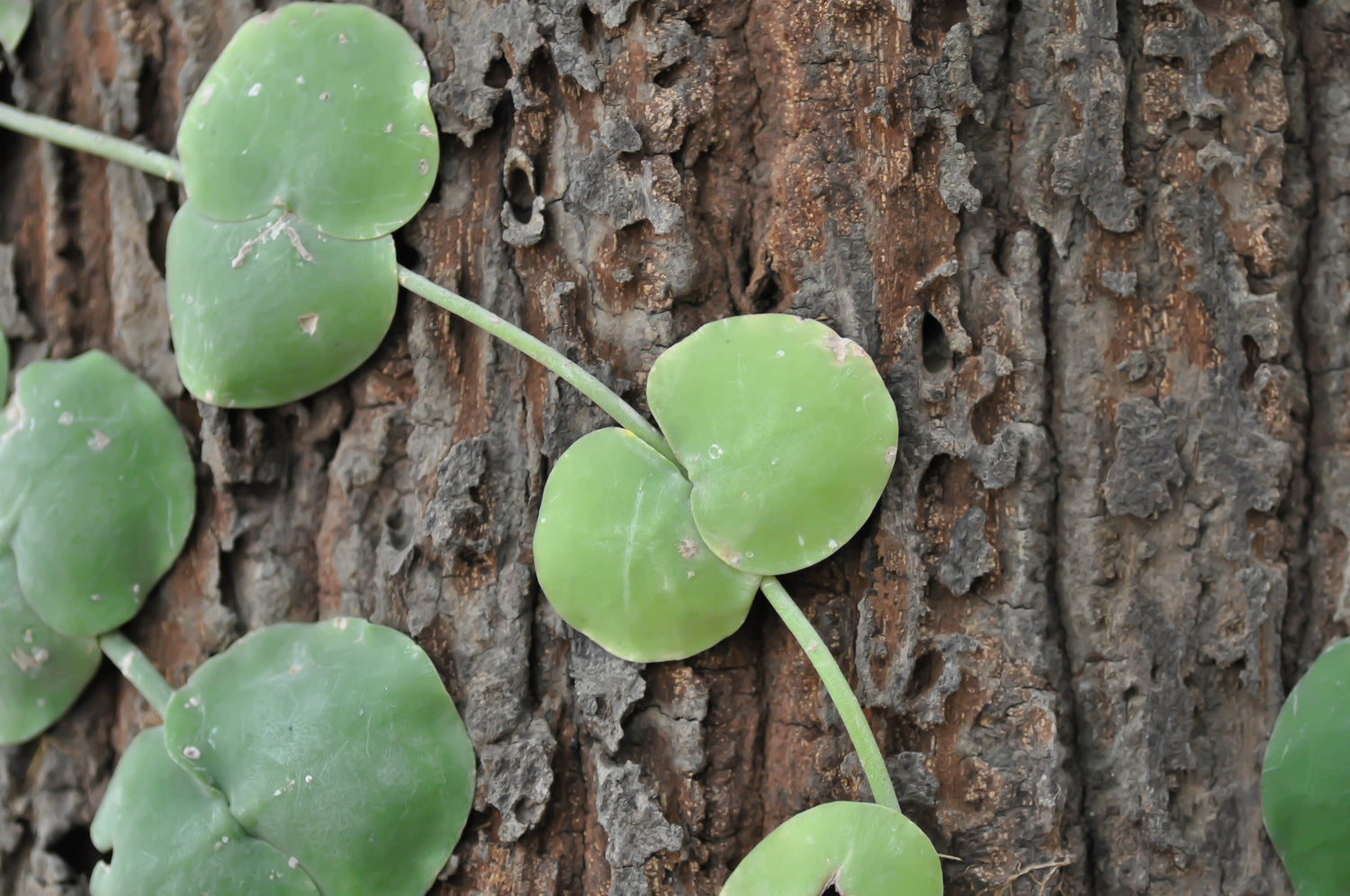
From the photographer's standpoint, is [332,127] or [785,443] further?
[332,127]

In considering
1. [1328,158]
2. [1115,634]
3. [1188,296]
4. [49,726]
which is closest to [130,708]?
[49,726]

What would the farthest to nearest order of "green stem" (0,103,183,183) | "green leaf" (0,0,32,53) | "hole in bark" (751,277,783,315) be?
"green leaf" (0,0,32,53)
"green stem" (0,103,183,183)
"hole in bark" (751,277,783,315)

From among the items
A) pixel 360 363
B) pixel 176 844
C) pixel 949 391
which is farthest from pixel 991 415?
pixel 176 844

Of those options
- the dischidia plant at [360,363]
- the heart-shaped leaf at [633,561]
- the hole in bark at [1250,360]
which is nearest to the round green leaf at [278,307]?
the dischidia plant at [360,363]

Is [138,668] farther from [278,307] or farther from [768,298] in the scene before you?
[768,298]

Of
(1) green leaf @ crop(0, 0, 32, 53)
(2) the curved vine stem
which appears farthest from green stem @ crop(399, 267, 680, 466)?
(1) green leaf @ crop(0, 0, 32, 53)

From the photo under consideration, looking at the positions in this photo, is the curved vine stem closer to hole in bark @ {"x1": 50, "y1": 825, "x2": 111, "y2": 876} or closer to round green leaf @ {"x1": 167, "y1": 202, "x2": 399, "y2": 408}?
round green leaf @ {"x1": 167, "y1": 202, "x2": 399, "y2": 408}

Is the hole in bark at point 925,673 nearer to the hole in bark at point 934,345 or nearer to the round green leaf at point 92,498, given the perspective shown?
the hole in bark at point 934,345
